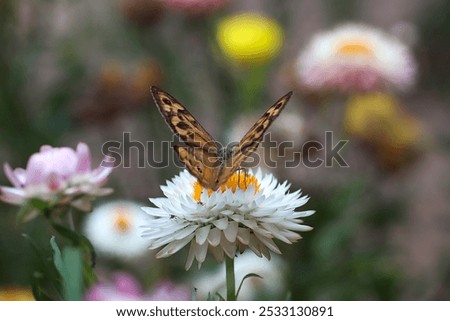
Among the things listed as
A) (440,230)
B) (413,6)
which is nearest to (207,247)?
(440,230)

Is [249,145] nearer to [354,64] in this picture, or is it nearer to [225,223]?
[225,223]

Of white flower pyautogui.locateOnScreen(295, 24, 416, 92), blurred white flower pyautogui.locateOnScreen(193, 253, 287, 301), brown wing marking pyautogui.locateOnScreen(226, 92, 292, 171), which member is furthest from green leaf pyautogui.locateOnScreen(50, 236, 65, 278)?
white flower pyautogui.locateOnScreen(295, 24, 416, 92)

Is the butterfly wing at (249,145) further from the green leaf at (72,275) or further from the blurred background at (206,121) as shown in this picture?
the blurred background at (206,121)

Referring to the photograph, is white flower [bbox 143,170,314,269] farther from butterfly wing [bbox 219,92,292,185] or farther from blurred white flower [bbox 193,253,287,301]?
blurred white flower [bbox 193,253,287,301]

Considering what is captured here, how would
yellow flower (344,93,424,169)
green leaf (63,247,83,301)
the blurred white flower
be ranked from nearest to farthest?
green leaf (63,247,83,301) → the blurred white flower → yellow flower (344,93,424,169)

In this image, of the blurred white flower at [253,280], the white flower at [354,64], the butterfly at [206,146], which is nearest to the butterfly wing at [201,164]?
the butterfly at [206,146]
